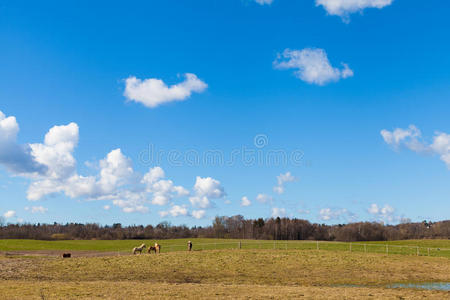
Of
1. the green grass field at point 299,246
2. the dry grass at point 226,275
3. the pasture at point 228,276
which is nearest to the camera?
the pasture at point 228,276

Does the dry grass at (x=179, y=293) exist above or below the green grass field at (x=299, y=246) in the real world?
above

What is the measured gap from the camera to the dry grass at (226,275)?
30.6m

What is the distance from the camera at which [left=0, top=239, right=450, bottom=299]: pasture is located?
30188 millimetres

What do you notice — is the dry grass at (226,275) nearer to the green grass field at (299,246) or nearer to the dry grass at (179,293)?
the dry grass at (179,293)

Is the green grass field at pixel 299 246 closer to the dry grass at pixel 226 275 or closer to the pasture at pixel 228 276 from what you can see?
the pasture at pixel 228 276

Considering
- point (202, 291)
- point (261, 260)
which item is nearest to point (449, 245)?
point (261, 260)

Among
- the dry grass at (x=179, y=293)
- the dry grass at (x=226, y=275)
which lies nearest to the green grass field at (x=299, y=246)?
the dry grass at (x=226, y=275)

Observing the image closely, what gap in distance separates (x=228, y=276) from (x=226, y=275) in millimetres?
854

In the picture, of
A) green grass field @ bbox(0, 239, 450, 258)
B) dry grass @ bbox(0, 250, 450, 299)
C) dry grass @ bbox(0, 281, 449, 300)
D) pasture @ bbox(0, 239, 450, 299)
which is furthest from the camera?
green grass field @ bbox(0, 239, 450, 258)

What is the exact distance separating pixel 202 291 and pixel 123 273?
20.5 metres

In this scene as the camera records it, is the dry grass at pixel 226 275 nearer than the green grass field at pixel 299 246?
Yes

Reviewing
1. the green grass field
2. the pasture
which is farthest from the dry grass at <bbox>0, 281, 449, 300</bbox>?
the green grass field

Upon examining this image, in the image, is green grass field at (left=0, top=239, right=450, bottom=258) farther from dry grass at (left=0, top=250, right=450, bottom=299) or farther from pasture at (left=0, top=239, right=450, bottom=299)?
dry grass at (left=0, top=250, right=450, bottom=299)

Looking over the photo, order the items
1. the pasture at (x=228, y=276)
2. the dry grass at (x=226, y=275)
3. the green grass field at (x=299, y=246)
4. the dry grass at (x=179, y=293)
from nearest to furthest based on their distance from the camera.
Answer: the dry grass at (x=179, y=293)
the pasture at (x=228, y=276)
the dry grass at (x=226, y=275)
the green grass field at (x=299, y=246)
